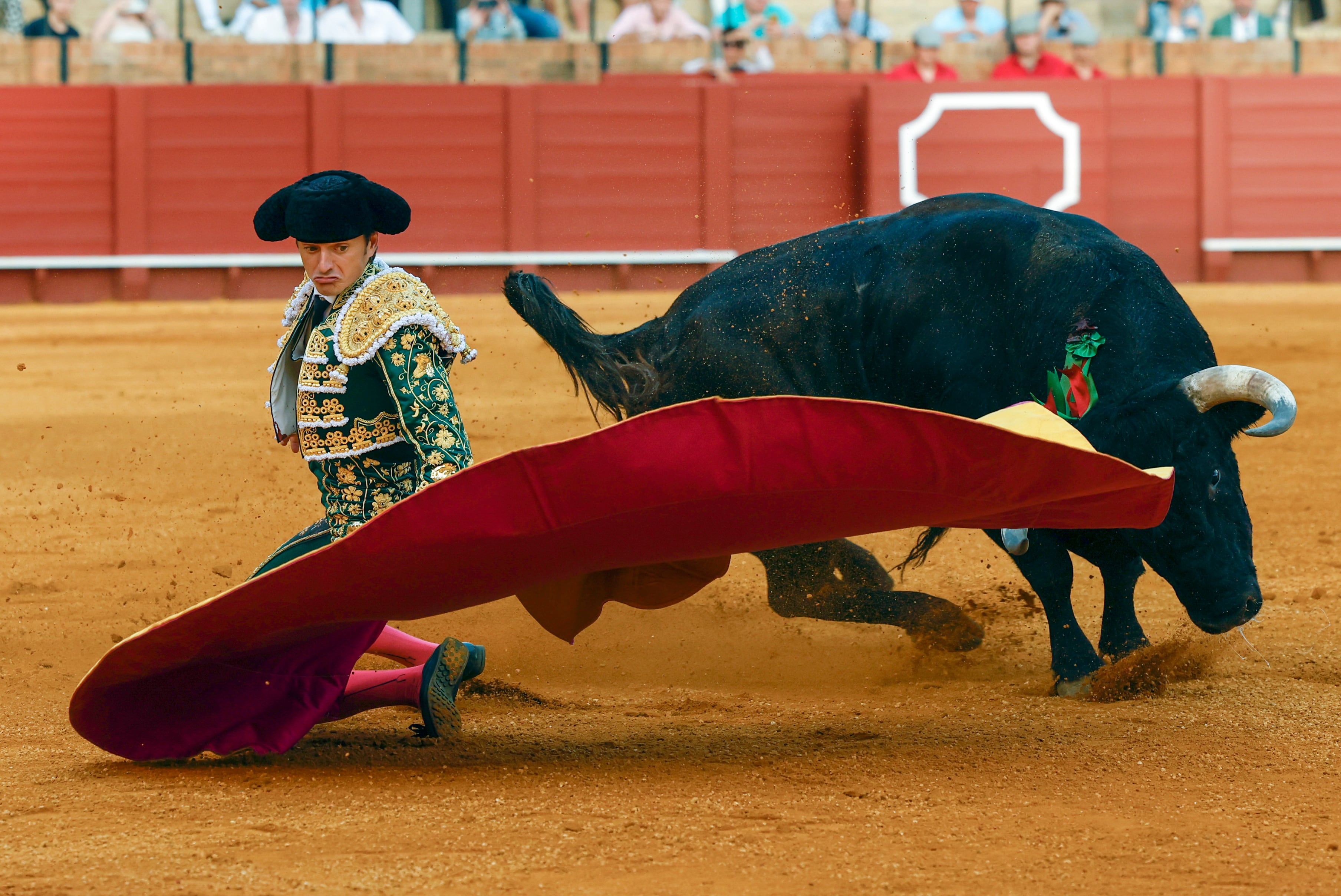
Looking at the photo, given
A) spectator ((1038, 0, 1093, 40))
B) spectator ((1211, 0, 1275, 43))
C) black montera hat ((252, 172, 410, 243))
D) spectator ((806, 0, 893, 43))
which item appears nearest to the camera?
black montera hat ((252, 172, 410, 243))

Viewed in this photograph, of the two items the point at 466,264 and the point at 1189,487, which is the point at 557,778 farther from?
the point at 466,264

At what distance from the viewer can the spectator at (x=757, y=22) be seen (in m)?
10.4

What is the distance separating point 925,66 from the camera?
10.2m

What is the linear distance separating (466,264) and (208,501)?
523 centimetres

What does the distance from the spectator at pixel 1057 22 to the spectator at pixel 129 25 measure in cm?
600

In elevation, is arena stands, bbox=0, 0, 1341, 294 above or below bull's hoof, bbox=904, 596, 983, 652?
above

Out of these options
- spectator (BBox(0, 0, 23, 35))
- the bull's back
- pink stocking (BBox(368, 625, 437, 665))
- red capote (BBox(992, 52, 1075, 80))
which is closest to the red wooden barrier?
red capote (BBox(992, 52, 1075, 80))

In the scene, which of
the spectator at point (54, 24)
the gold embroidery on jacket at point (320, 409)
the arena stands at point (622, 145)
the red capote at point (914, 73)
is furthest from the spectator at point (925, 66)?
the gold embroidery on jacket at point (320, 409)

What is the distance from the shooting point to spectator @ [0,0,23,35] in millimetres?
10992

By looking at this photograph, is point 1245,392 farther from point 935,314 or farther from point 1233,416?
point 935,314

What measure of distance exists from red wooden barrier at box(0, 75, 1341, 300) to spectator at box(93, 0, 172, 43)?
52 cm

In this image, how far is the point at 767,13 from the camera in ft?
34.6

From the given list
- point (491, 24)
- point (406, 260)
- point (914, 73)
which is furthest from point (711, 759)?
point (491, 24)

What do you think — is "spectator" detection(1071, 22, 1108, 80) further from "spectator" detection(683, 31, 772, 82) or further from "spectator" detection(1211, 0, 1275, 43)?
"spectator" detection(683, 31, 772, 82)
